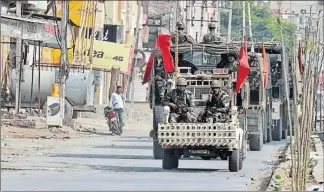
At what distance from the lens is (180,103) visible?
2391 centimetres

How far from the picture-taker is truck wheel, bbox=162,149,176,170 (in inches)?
944

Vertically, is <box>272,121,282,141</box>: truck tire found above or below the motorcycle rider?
below

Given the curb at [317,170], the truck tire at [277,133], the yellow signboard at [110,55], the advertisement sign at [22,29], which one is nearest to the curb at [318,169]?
the curb at [317,170]

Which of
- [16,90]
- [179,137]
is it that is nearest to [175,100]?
[179,137]

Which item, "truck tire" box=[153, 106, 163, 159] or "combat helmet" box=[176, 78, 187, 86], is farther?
"truck tire" box=[153, 106, 163, 159]

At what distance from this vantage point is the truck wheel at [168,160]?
24.0 meters

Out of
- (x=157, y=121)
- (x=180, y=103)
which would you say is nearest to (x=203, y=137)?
(x=180, y=103)

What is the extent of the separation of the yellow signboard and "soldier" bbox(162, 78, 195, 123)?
125 ft

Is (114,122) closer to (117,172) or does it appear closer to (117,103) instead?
(117,103)

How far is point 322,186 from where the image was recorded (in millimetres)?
19391

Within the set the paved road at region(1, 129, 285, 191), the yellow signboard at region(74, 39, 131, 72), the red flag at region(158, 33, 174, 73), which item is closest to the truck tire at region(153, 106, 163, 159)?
the paved road at region(1, 129, 285, 191)

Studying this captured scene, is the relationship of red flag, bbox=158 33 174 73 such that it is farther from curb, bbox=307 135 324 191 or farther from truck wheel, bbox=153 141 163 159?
curb, bbox=307 135 324 191

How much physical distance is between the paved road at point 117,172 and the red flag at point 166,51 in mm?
2087

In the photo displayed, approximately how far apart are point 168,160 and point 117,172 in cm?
153
